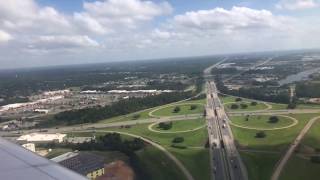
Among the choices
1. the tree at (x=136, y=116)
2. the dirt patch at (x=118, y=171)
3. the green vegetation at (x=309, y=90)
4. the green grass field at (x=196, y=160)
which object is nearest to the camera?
the dirt patch at (x=118, y=171)

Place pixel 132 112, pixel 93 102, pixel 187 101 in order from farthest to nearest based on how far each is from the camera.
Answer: pixel 93 102 → pixel 187 101 → pixel 132 112

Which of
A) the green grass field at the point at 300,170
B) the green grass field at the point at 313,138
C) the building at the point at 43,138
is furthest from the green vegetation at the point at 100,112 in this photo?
the green grass field at the point at 300,170

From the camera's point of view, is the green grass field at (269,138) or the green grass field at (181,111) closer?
the green grass field at (269,138)

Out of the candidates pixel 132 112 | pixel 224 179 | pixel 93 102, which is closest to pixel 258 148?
pixel 224 179

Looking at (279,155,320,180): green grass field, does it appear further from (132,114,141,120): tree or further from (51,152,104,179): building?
(132,114,141,120): tree

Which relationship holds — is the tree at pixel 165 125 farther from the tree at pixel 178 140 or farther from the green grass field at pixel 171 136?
the tree at pixel 178 140

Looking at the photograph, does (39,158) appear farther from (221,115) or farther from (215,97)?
(215,97)
